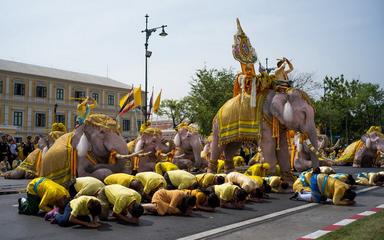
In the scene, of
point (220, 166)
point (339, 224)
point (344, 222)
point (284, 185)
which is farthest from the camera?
point (220, 166)

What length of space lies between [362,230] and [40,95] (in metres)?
48.6

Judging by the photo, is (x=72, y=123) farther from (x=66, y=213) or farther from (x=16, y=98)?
(x=66, y=213)

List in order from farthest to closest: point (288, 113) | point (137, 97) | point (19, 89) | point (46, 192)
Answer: point (19, 89), point (137, 97), point (288, 113), point (46, 192)

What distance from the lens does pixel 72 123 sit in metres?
53.1

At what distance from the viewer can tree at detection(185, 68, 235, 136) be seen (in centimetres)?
3275

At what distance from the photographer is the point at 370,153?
20812 mm

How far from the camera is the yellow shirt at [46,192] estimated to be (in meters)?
7.55

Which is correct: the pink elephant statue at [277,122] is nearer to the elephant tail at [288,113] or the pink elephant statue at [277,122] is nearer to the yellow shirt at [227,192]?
the elephant tail at [288,113]

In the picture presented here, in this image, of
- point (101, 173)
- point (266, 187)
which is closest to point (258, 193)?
point (266, 187)

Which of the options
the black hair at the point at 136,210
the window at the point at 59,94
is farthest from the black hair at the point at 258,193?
the window at the point at 59,94

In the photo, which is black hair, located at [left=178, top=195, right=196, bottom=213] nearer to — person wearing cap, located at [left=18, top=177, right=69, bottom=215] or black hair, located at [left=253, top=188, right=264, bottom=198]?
person wearing cap, located at [left=18, top=177, right=69, bottom=215]

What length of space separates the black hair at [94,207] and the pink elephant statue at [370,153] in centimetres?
1655

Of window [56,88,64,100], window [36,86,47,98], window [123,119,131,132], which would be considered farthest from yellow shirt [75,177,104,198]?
window [123,119,131,132]

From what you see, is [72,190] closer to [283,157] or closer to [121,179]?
[121,179]
